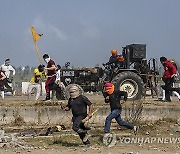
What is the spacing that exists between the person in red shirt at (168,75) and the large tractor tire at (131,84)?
3.27 feet

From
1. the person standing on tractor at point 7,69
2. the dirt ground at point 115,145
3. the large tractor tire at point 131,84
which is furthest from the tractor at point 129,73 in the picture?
the person standing on tractor at point 7,69

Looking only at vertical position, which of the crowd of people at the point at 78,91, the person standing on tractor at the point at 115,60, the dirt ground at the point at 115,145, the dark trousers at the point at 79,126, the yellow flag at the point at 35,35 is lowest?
the dirt ground at the point at 115,145

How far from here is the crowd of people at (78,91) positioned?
37.6 feet

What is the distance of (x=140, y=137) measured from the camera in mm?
12977

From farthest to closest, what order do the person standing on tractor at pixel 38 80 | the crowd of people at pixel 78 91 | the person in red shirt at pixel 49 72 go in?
the person standing on tractor at pixel 38 80
the person in red shirt at pixel 49 72
the crowd of people at pixel 78 91

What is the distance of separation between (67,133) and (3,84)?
856cm

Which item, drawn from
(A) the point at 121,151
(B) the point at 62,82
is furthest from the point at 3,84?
(A) the point at 121,151

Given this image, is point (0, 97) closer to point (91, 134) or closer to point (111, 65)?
point (111, 65)

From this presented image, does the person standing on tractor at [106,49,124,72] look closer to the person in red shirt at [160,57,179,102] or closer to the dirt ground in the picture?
the person in red shirt at [160,57,179,102]

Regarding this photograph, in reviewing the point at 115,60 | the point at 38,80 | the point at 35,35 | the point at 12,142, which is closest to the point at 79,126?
the point at 12,142

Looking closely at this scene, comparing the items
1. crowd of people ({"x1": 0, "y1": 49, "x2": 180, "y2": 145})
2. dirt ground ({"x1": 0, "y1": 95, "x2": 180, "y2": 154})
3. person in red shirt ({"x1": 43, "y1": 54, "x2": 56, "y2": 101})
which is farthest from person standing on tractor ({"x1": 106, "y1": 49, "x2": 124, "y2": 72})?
dirt ground ({"x1": 0, "y1": 95, "x2": 180, "y2": 154})

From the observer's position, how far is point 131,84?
17.5 meters

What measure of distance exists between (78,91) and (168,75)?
264 inches

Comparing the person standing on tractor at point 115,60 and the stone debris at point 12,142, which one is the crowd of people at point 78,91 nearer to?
the person standing on tractor at point 115,60
